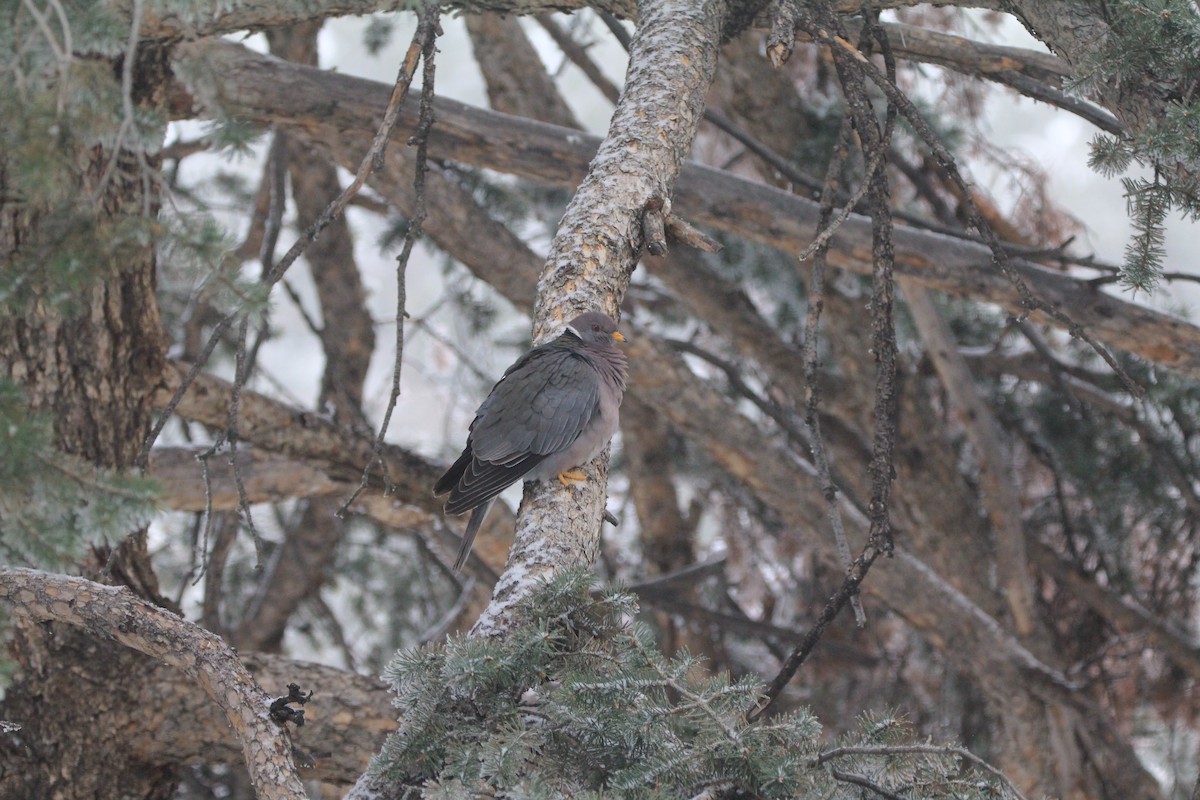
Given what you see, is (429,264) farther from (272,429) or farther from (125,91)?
(125,91)

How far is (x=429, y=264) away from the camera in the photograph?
30.8ft

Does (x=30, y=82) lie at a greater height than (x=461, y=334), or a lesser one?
lesser

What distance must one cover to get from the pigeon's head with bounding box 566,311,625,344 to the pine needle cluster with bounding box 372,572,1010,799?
776 mm

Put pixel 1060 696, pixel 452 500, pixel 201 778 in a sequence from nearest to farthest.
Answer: pixel 452 500, pixel 1060 696, pixel 201 778

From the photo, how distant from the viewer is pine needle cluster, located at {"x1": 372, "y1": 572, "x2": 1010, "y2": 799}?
141cm

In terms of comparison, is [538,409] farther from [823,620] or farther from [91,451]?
[91,451]

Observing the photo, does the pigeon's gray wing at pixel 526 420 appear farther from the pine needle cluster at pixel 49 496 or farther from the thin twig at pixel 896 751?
the pine needle cluster at pixel 49 496

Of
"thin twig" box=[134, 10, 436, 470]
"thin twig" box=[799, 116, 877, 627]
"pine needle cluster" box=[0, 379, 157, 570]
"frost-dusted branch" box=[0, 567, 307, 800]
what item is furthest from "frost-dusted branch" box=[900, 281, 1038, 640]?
"pine needle cluster" box=[0, 379, 157, 570]

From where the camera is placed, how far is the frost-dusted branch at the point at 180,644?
1588 millimetres

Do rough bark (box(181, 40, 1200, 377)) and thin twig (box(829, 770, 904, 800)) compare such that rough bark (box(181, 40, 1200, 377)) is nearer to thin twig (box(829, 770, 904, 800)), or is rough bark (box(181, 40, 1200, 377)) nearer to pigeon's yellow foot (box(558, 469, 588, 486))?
pigeon's yellow foot (box(558, 469, 588, 486))

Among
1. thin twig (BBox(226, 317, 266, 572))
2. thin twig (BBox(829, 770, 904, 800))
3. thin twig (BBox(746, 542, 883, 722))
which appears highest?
thin twig (BBox(226, 317, 266, 572))

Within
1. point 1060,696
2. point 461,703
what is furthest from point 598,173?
point 1060,696

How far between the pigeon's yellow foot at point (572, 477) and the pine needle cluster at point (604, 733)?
22.6 inches

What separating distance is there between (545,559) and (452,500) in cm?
74
